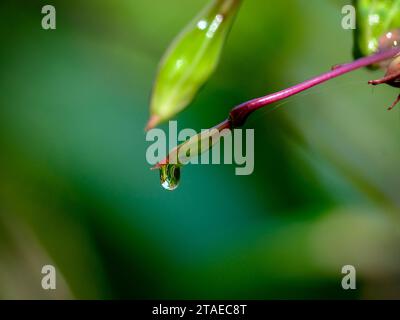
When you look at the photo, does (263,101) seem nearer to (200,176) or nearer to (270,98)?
(270,98)

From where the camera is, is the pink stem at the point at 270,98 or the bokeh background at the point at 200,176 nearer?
the pink stem at the point at 270,98

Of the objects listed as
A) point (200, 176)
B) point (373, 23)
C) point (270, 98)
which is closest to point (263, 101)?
point (270, 98)

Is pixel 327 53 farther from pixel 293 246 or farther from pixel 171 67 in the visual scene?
pixel 171 67

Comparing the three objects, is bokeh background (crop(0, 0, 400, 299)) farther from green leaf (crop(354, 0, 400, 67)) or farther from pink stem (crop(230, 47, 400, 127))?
pink stem (crop(230, 47, 400, 127))

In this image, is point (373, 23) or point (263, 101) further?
point (373, 23)

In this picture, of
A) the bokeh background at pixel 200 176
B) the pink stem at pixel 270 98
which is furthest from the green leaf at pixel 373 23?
the bokeh background at pixel 200 176

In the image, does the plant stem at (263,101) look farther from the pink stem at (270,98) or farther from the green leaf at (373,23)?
the green leaf at (373,23)

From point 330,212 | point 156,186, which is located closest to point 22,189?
point 156,186

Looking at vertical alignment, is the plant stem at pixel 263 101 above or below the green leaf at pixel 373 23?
below
